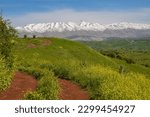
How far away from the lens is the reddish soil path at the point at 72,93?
29.3m

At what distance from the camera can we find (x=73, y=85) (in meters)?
36.4

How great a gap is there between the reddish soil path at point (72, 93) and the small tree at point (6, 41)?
226 inches

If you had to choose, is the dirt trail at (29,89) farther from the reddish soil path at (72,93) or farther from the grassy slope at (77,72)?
the grassy slope at (77,72)

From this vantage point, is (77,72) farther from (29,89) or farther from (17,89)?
(29,89)

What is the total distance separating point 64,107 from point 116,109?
212 centimetres

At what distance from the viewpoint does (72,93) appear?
31359mm

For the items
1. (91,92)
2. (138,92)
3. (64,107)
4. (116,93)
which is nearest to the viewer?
(64,107)

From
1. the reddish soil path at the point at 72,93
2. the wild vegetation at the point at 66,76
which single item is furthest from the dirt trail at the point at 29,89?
the wild vegetation at the point at 66,76

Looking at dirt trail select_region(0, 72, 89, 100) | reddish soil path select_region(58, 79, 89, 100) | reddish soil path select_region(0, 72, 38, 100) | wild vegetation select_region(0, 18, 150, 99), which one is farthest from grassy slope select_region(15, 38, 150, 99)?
reddish soil path select_region(0, 72, 38, 100)

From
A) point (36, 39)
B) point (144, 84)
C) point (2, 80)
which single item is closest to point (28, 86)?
point (2, 80)

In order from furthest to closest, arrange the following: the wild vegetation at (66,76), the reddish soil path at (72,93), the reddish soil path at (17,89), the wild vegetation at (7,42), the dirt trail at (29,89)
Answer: the wild vegetation at (7,42)
the reddish soil path at (72,93)
the dirt trail at (29,89)
the reddish soil path at (17,89)
the wild vegetation at (66,76)

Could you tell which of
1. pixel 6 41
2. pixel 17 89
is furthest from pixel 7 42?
pixel 17 89

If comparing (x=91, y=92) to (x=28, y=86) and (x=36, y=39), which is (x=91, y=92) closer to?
(x=28, y=86)

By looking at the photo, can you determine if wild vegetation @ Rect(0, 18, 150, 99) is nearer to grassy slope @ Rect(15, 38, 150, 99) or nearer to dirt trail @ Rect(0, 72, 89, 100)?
grassy slope @ Rect(15, 38, 150, 99)
